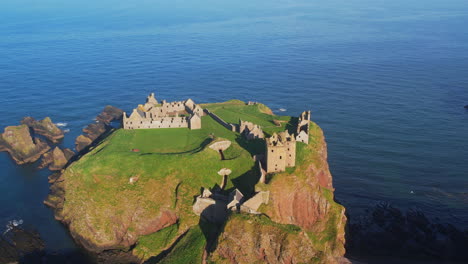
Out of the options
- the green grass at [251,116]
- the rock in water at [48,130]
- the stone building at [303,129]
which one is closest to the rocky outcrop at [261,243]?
the stone building at [303,129]

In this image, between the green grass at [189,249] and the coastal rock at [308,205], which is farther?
the coastal rock at [308,205]

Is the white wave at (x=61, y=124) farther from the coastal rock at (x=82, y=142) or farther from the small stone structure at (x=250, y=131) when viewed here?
the small stone structure at (x=250, y=131)

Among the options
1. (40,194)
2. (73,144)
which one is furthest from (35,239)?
(73,144)

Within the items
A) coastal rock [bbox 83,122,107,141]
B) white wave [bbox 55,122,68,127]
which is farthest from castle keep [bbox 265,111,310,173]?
white wave [bbox 55,122,68,127]

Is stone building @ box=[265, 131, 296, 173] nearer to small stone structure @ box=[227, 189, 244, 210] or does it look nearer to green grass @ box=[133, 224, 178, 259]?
small stone structure @ box=[227, 189, 244, 210]

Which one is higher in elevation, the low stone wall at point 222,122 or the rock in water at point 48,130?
the low stone wall at point 222,122

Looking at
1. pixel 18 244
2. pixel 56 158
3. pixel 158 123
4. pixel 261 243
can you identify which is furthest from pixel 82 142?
pixel 261 243

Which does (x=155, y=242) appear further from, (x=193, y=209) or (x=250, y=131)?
(x=250, y=131)

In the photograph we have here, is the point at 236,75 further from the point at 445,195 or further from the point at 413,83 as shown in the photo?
the point at 445,195
